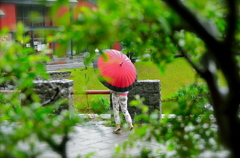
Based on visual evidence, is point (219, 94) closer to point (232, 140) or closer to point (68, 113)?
point (232, 140)

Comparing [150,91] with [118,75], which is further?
[150,91]

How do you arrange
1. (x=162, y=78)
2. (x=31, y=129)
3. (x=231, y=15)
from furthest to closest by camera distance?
1. (x=162, y=78)
2. (x=31, y=129)
3. (x=231, y=15)

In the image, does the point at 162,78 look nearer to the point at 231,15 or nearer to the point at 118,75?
the point at 118,75

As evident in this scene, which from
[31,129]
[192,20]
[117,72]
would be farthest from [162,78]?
[192,20]

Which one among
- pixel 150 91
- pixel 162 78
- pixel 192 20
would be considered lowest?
pixel 162 78

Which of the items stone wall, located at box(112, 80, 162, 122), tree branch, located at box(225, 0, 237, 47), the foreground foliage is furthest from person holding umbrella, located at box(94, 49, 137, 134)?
tree branch, located at box(225, 0, 237, 47)

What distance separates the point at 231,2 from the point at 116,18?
2.52ft

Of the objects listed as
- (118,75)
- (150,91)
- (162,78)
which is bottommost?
(162,78)

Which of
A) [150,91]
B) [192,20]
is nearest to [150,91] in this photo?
[150,91]

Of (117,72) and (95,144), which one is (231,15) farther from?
(117,72)

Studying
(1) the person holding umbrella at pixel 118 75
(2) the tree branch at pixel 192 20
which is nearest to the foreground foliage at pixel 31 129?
(2) the tree branch at pixel 192 20

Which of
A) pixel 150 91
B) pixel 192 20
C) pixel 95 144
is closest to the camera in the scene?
pixel 192 20

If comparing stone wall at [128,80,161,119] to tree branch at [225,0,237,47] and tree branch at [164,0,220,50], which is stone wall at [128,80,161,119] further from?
tree branch at [225,0,237,47]

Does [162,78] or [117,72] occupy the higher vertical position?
[117,72]
